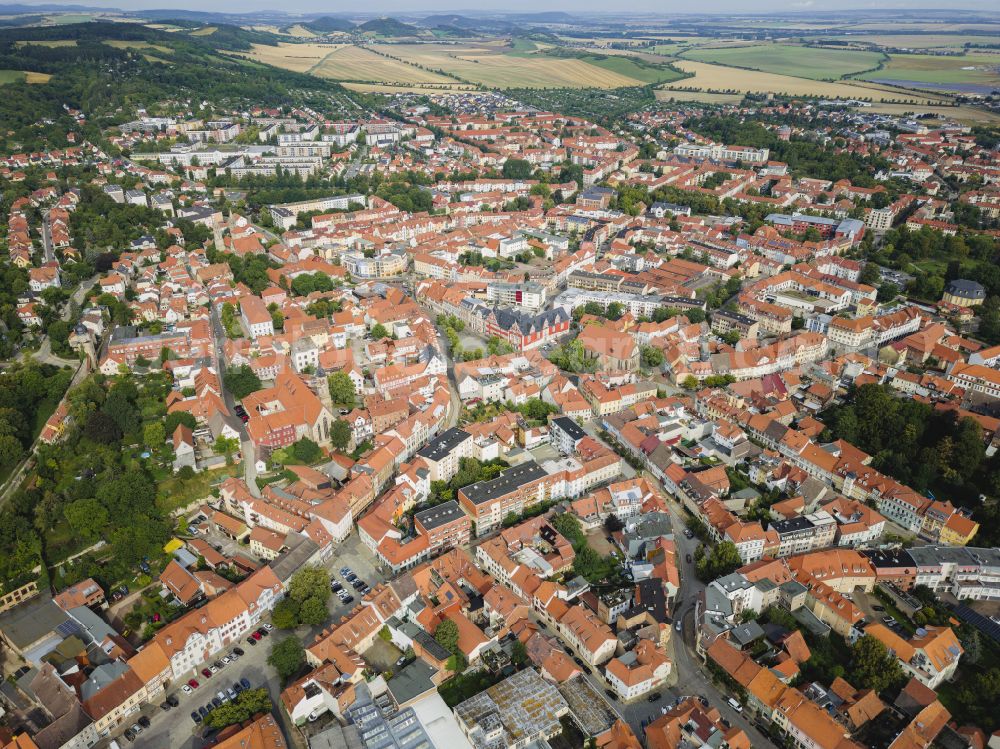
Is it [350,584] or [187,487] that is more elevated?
[187,487]

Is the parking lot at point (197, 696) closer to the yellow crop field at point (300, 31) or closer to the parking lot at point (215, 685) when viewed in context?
the parking lot at point (215, 685)

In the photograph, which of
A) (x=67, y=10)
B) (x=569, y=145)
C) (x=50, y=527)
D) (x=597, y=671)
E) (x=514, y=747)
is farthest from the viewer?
(x=67, y=10)

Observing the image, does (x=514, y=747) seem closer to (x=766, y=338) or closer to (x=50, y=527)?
(x=50, y=527)

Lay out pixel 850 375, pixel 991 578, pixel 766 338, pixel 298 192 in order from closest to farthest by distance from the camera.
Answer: pixel 991 578, pixel 850 375, pixel 766 338, pixel 298 192

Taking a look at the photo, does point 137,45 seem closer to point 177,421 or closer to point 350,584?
point 177,421

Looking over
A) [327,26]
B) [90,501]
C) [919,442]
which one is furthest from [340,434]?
[327,26]

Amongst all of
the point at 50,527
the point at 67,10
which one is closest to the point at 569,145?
the point at 50,527

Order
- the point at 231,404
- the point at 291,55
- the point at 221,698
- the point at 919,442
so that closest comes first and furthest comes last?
the point at 221,698 → the point at 919,442 → the point at 231,404 → the point at 291,55

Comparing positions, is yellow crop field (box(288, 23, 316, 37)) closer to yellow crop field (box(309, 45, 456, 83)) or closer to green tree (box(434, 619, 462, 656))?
yellow crop field (box(309, 45, 456, 83))
